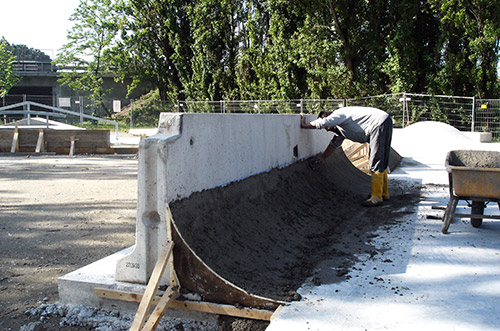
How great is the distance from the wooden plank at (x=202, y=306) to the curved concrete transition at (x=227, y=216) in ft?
0.21

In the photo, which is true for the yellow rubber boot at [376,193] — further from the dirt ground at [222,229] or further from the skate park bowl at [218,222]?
the skate park bowl at [218,222]

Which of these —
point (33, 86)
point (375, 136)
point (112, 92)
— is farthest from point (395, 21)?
point (33, 86)

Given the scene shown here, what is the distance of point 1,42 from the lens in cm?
4934

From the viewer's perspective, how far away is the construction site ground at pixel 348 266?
329 centimetres

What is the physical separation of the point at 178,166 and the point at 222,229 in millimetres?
811

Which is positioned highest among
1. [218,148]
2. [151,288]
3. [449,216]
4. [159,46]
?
[159,46]

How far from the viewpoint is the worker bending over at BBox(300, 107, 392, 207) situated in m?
7.21

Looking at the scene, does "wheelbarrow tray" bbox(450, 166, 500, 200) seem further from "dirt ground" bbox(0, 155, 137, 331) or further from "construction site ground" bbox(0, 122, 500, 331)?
"dirt ground" bbox(0, 155, 137, 331)

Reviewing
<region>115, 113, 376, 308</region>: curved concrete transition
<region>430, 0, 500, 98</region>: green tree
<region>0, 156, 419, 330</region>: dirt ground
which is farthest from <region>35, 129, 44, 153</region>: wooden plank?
<region>430, 0, 500, 98</region>: green tree

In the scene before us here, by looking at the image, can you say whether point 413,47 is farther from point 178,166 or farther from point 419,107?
point 178,166

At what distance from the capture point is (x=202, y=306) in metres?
3.52

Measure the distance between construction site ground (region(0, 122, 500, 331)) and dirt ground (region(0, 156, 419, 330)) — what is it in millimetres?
21

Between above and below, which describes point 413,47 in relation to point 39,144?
above

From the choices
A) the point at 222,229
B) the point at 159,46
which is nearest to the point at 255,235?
the point at 222,229
